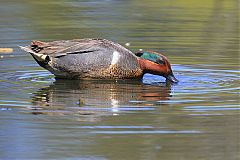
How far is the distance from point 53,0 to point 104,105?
1187 centimetres

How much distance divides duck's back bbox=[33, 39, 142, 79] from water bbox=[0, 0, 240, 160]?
14 cm

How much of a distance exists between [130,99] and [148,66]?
5.67 feet

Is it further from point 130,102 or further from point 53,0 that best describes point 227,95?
point 53,0

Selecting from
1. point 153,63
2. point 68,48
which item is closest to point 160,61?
point 153,63

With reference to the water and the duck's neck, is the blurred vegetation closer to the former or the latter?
the water

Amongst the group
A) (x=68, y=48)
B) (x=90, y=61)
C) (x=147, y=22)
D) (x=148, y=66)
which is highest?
(x=68, y=48)

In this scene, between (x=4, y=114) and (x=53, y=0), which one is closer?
(x=4, y=114)

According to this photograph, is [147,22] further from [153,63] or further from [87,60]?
[87,60]

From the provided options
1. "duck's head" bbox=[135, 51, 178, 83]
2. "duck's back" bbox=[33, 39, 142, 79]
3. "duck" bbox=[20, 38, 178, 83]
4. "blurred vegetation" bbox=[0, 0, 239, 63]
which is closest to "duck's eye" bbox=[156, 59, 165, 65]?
"duck's head" bbox=[135, 51, 178, 83]

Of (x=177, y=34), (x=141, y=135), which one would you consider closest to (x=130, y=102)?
(x=141, y=135)

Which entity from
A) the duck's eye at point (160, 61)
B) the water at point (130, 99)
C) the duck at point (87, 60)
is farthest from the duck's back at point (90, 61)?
the duck's eye at point (160, 61)

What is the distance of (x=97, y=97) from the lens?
29.6 feet

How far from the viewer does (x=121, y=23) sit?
15.4 m

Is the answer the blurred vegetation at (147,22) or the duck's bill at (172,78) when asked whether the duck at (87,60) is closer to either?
the duck's bill at (172,78)
